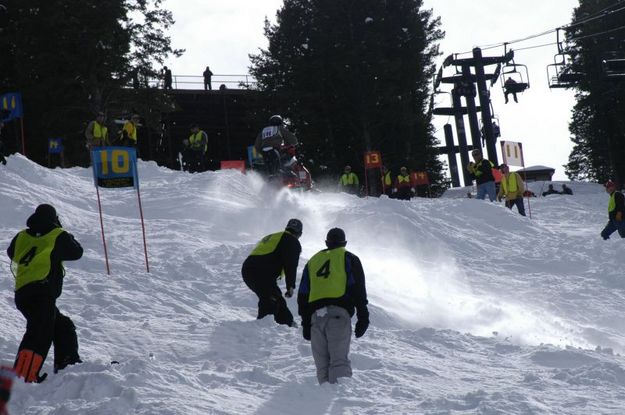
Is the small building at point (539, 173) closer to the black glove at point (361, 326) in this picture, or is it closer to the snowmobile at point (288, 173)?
the snowmobile at point (288, 173)

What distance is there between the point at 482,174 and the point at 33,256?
16401 mm

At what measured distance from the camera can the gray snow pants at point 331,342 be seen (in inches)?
286

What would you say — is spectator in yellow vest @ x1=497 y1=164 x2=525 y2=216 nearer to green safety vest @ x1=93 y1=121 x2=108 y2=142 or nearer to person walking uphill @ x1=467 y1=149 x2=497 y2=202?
person walking uphill @ x1=467 y1=149 x2=497 y2=202

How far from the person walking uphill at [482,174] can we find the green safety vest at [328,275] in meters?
14.3

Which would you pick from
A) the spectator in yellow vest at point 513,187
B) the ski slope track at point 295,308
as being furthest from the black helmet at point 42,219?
the spectator in yellow vest at point 513,187

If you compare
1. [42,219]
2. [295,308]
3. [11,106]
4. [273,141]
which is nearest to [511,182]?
[273,141]

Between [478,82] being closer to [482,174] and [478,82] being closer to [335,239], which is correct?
[482,174]

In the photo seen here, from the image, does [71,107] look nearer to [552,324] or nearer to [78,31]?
[78,31]

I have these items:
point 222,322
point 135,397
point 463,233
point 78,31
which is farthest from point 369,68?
point 135,397

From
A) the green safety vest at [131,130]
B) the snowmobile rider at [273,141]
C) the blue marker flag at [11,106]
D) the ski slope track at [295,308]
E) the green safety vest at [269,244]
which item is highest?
the blue marker flag at [11,106]

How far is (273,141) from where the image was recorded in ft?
61.7

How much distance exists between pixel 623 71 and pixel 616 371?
2107cm

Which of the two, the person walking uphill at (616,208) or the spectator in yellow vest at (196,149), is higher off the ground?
the spectator in yellow vest at (196,149)

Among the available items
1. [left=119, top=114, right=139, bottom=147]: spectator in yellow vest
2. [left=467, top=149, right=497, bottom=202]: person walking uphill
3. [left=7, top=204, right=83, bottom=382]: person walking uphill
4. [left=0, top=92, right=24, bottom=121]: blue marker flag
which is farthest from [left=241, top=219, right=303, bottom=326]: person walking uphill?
[left=119, top=114, right=139, bottom=147]: spectator in yellow vest
